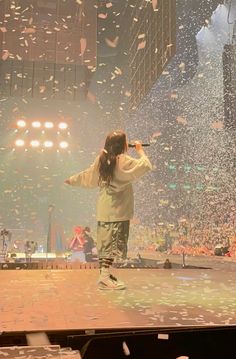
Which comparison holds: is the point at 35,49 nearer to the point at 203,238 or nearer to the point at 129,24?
the point at 129,24

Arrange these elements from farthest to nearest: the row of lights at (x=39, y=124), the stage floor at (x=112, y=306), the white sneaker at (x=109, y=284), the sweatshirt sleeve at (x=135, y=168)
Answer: the row of lights at (x=39, y=124)
the sweatshirt sleeve at (x=135, y=168)
the white sneaker at (x=109, y=284)
the stage floor at (x=112, y=306)

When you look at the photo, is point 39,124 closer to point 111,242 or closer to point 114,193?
point 114,193

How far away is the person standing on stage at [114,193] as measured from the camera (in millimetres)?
2830

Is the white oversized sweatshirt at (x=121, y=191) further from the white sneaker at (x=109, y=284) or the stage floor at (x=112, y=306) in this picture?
the stage floor at (x=112, y=306)

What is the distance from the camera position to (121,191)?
2.89 metres

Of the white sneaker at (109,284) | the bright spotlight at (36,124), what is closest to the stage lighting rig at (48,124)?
the bright spotlight at (36,124)

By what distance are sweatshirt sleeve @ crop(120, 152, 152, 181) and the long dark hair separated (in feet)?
0.30

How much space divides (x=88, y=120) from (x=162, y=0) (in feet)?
25.1

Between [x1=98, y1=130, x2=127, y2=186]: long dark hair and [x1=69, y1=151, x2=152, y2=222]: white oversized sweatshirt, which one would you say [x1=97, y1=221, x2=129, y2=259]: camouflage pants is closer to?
[x1=69, y1=151, x2=152, y2=222]: white oversized sweatshirt

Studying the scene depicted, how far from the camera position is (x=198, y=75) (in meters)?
30.6

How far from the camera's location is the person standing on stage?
283 centimetres


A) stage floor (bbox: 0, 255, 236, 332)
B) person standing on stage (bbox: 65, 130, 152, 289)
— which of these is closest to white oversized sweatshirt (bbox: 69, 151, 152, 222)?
person standing on stage (bbox: 65, 130, 152, 289)

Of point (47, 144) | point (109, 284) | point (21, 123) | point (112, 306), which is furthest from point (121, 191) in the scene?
point (21, 123)

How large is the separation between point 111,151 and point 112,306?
132 cm
